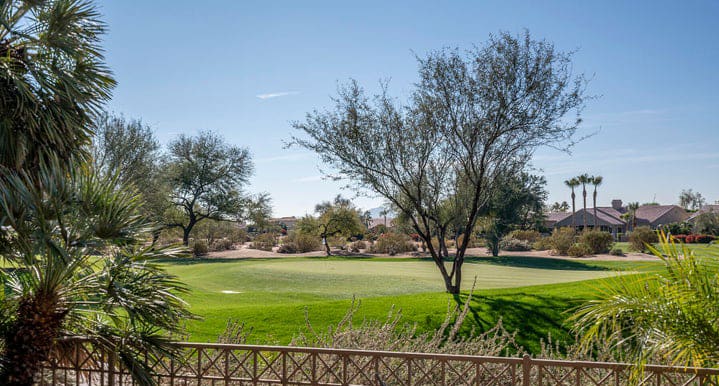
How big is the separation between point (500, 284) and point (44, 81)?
15.7 m

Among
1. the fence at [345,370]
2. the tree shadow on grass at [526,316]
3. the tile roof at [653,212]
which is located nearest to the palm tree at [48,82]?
the fence at [345,370]

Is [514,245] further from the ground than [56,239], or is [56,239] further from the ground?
[56,239]

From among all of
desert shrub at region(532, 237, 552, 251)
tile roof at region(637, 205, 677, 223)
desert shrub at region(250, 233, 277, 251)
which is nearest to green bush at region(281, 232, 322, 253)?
desert shrub at region(250, 233, 277, 251)

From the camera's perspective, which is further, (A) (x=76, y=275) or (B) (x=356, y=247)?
(B) (x=356, y=247)

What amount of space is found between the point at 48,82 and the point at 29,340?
327 cm

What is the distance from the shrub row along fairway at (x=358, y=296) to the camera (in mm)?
10594

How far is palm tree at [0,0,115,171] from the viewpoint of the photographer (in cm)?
631

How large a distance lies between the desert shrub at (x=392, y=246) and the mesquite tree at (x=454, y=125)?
27.7m

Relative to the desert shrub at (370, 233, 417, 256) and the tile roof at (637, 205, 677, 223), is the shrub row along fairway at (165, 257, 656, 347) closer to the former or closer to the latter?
the desert shrub at (370, 233, 417, 256)

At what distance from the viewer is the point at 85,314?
20.3ft

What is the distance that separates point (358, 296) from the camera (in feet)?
52.4

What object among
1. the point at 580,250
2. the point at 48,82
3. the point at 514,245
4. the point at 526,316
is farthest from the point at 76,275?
the point at 514,245

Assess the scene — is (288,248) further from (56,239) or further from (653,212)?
(653,212)

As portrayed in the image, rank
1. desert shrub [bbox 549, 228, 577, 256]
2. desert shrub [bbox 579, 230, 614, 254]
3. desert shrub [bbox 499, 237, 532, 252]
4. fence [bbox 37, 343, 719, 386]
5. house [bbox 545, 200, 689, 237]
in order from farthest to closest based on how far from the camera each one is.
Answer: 1. house [bbox 545, 200, 689, 237]
2. desert shrub [bbox 499, 237, 532, 252]
3. desert shrub [bbox 549, 228, 577, 256]
4. desert shrub [bbox 579, 230, 614, 254]
5. fence [bbox 37, 343, 719, 386]
